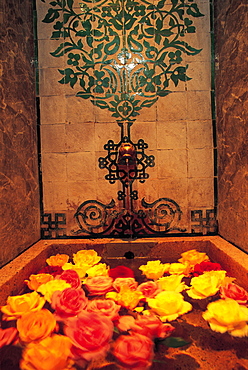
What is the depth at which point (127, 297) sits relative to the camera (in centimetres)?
110

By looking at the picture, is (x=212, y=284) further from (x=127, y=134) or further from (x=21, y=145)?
(x=21, y=145)

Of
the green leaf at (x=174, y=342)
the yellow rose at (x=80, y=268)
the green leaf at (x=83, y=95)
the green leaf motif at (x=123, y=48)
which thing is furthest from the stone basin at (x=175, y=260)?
the green leaf at (x=83, y=95)

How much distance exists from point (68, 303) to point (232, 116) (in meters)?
1.56

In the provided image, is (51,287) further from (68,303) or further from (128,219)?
(128,219)

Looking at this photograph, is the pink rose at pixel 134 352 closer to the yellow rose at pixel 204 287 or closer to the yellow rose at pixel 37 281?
the yellow rose at pixel 204 287

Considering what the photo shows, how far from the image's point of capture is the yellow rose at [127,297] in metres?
1.08

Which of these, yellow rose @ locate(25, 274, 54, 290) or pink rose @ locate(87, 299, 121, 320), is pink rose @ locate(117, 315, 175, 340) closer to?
pink rose @ locate(87, 299, 121, 320)

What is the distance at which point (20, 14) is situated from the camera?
5.75 ft

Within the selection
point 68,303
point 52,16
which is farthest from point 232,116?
point 52,16

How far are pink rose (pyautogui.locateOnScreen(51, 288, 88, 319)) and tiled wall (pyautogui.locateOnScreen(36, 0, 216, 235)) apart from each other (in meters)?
0.98

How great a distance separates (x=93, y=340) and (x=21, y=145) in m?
1.40

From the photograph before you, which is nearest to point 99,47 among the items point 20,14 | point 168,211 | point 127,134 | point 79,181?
point 20,14

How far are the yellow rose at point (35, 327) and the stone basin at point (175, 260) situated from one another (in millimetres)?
243

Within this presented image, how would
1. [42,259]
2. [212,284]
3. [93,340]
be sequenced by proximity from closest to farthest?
[93,340], [212,284], [42,259]
